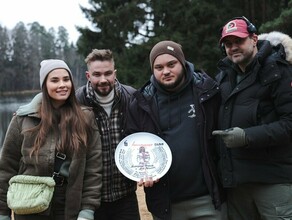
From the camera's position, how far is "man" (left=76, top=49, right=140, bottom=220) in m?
3.43

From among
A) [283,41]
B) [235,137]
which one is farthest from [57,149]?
[283,41]

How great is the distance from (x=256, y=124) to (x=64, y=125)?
1445mm

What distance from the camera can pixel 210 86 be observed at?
325 centimetres

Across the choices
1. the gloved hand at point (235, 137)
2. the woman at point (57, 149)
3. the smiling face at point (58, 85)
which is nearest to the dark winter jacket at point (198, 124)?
the gloved hand at point (235, 137)

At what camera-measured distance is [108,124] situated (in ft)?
11.3

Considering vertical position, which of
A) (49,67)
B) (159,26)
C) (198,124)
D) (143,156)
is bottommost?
(143,156)

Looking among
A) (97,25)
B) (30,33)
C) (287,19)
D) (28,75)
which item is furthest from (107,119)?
(30,33)

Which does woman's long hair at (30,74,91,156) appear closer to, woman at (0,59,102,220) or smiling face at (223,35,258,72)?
woman at (0,59,102,220)

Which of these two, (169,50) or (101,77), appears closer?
(169,50)

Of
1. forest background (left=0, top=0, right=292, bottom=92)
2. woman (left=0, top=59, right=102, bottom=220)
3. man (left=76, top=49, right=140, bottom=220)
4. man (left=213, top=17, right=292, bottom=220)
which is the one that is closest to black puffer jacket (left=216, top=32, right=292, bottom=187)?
man (left=213, top=17, right=292, bottom=220)

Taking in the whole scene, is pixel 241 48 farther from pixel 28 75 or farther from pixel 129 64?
pixel 28 75

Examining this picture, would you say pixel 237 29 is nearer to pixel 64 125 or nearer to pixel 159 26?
pixel 64 125

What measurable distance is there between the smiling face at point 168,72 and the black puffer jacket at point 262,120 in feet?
1.32

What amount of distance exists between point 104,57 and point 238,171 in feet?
4.73
